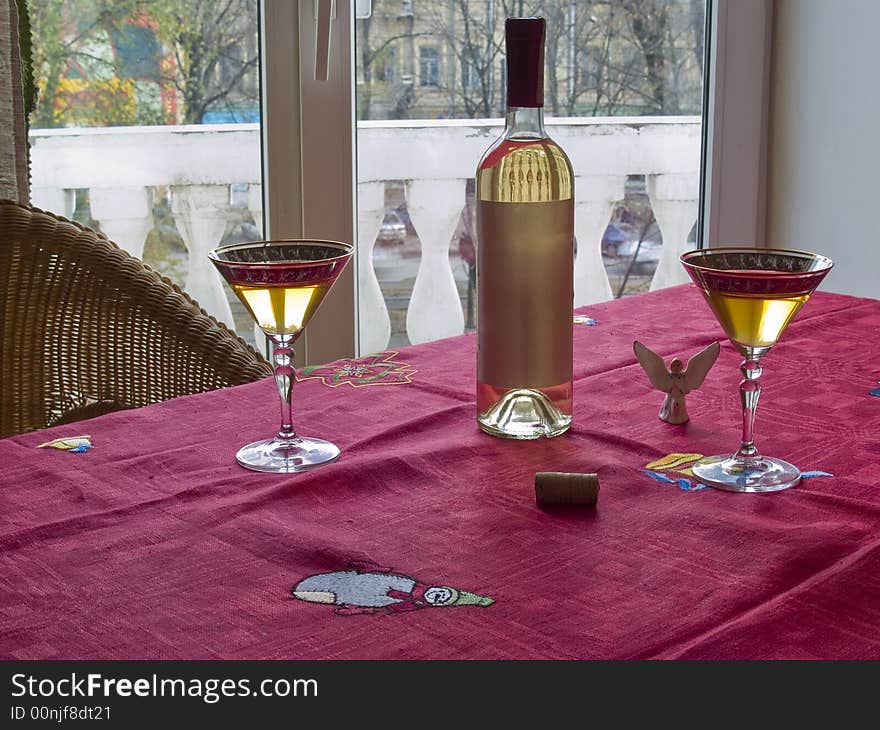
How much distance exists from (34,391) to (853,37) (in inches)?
72.9

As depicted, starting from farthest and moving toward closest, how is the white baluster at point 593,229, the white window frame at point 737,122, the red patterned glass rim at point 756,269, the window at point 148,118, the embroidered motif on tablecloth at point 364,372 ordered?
1. the white baluster at point 593,229
2. the white window frame at point 737,122
3. the window at point 148,118
4. the embroidered motif on tablecloth at point 364,372
5. the red patterned glass rim at point 756,269

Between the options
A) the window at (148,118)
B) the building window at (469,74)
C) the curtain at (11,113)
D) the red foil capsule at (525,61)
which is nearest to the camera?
the red foil capsule at (525,61)

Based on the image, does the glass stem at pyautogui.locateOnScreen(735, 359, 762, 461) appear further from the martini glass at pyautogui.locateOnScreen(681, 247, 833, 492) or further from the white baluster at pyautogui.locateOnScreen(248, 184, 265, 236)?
the white baluster at pyautogui.locateOnScreen(248, 184, 265, 236)

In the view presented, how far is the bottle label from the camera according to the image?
868 millimetres

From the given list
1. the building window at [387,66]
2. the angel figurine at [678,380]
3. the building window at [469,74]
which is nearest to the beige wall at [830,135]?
the building window at [469,74]

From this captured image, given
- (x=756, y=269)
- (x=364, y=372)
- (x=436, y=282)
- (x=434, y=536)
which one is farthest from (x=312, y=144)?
(x=434, y=536)

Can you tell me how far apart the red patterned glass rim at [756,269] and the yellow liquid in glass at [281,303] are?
27 centimetres

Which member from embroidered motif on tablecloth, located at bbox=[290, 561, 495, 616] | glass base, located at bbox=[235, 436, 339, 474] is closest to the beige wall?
glass base, located at bbox=[235, 436, 339, 474]

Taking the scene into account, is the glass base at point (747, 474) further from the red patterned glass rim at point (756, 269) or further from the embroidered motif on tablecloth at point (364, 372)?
the embroidered motif on tablecloth at point (364, 372)

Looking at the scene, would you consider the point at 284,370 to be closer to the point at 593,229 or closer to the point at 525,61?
the point at 525,61

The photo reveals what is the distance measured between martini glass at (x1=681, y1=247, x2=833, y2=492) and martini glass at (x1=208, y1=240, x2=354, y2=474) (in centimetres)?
27

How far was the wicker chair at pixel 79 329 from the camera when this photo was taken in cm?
140

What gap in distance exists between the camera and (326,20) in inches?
81.3

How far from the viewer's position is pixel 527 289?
87cm
